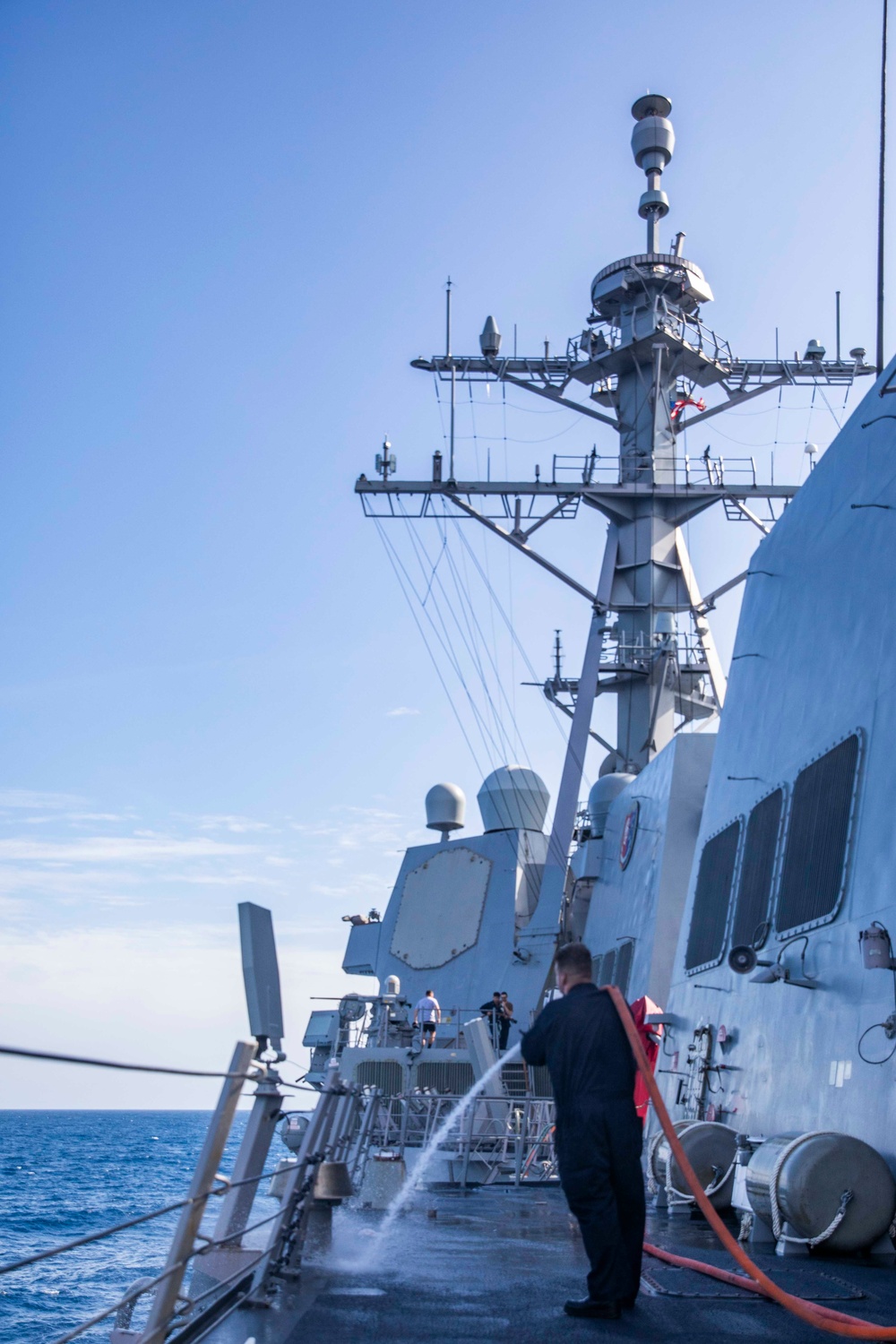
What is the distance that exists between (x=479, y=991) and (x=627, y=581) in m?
7.19

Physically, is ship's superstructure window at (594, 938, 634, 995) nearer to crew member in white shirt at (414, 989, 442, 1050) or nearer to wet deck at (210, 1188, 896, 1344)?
crew member in white shirt at (414, 989, 442, 1050)

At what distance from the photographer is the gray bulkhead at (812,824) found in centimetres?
570

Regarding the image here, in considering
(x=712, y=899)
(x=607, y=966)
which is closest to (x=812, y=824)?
(x=712, y=899)

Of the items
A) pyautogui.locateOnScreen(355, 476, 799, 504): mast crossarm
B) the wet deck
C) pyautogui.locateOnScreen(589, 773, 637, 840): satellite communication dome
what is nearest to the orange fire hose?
the wet deck

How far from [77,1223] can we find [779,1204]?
2587 centimetres

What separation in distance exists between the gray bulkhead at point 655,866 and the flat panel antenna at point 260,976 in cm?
964

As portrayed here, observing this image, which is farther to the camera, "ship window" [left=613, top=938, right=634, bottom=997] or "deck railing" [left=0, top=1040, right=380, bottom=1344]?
"ship window" [left=613, top=938, right=634, bottom=997]

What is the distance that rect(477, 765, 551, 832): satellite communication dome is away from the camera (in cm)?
2334

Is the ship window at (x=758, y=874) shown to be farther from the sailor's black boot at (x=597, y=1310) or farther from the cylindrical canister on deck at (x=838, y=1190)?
the sailor's black boot at (x=597, y=1310)

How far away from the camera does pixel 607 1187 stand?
12.7 ft

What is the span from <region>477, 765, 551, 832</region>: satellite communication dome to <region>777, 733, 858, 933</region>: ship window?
15979mm

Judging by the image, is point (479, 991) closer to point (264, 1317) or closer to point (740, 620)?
point (740, 620)

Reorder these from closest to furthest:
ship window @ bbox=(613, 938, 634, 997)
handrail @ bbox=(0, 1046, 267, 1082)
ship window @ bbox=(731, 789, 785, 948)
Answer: handrail @ bbox=(0, 1046, 267, 1082) → ship window @ bbox=(731, 789, 785, 948) → ship window @ bbox=(613, 938, 634, 997)

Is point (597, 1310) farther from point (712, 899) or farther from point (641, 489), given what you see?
point (641, 489)
